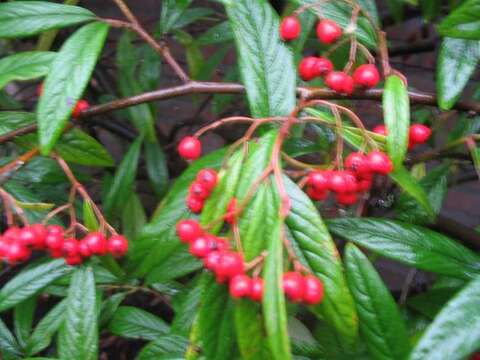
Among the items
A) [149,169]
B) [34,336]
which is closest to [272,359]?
[34,336]

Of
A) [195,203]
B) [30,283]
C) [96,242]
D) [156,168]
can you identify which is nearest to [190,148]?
[195,203]

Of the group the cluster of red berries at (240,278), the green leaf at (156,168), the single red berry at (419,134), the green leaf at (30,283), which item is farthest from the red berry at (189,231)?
the green leaf at (156,168)

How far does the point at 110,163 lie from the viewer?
1.06 m

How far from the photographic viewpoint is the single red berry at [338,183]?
69 centimetres

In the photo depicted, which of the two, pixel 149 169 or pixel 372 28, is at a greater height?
pixel 372 28

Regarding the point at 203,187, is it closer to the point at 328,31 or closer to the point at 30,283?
the point at 328,31

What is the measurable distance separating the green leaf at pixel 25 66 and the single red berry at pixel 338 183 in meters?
0.46

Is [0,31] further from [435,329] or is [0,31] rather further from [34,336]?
[435,329]

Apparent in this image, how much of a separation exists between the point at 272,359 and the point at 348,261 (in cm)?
18

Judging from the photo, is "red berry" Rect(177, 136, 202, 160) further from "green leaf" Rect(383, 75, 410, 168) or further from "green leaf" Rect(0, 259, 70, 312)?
"green leaf" Rect(0, 259, 70, 312)

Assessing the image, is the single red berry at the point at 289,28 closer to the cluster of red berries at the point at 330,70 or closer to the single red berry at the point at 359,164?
the cluster of red berries at the point at 330,70

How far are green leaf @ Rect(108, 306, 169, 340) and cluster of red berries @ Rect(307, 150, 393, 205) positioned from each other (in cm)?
54

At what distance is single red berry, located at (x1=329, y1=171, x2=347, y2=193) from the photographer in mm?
689

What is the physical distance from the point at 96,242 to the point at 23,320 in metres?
0.40
